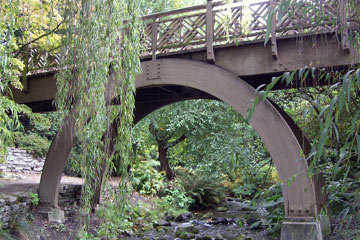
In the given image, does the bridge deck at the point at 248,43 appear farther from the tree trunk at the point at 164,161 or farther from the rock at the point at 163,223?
the tree trunk at the point at 164,161

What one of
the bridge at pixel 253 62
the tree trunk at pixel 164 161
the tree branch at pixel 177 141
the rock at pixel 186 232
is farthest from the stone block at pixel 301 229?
the tree trunk at pixel 164 161

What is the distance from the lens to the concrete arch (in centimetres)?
565

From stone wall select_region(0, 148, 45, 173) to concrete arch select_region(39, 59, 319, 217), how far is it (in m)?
6.81

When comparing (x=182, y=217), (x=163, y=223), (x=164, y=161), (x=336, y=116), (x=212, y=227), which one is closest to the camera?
(x=336, y=116)

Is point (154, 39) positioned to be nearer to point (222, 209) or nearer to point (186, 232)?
point (186, 232)

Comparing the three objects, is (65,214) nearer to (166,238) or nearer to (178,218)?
(166,238)

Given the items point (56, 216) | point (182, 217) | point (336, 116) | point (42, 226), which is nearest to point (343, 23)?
point (336, 116)

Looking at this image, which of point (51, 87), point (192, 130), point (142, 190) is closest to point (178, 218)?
point (142, 190)

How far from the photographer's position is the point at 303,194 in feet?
18.4

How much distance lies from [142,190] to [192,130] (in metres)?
2.48

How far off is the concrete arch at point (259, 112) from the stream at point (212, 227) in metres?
2.21

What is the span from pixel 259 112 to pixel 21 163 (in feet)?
30.4

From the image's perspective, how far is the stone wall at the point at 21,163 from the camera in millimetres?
11992

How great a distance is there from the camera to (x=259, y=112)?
6.04m
